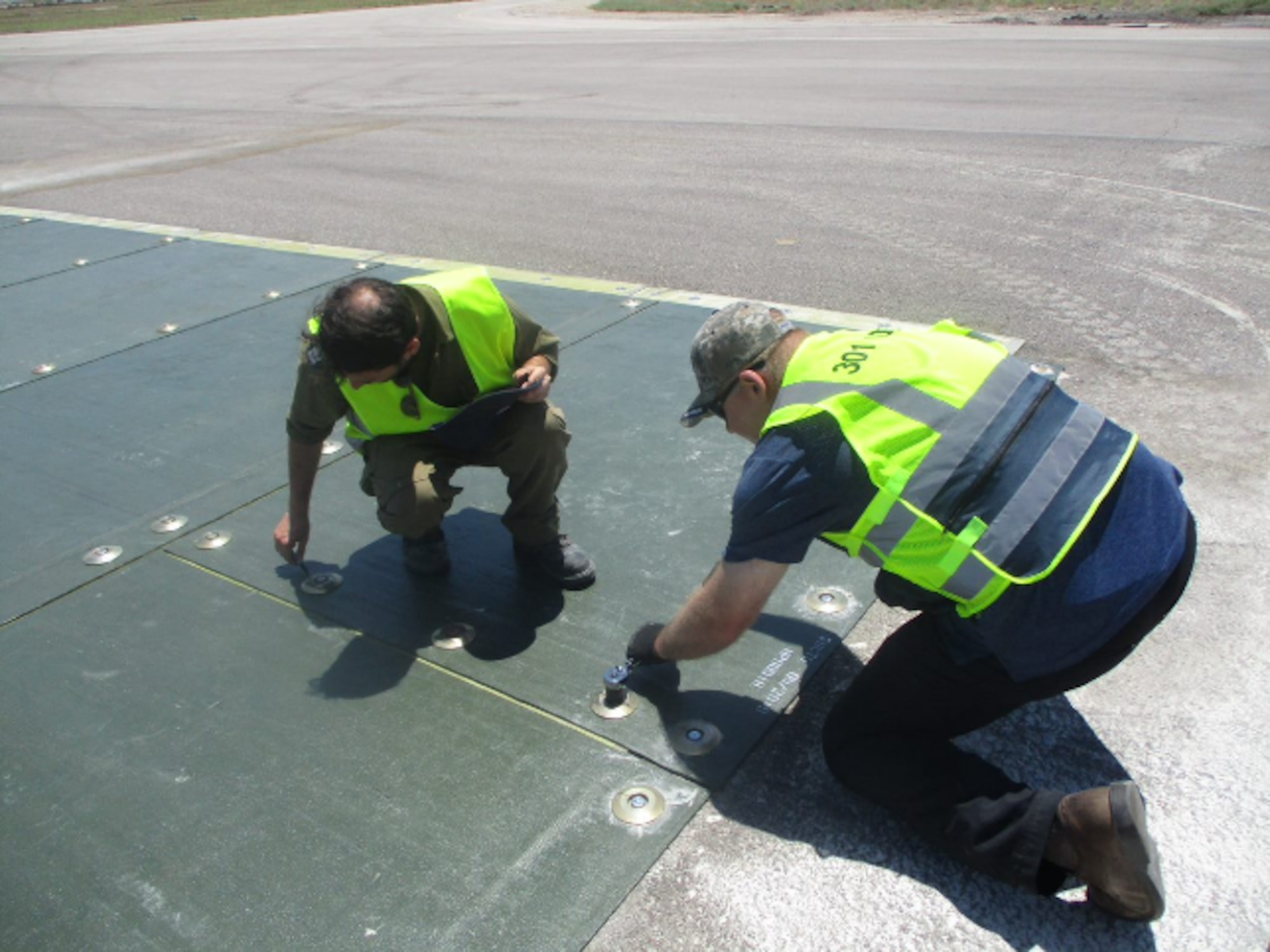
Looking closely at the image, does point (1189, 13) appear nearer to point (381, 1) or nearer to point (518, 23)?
point (518, 23)

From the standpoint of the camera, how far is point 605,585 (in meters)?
2.90

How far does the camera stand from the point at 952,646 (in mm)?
2023

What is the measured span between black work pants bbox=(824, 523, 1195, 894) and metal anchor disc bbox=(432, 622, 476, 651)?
964mm

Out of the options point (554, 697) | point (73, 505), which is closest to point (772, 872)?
point (554, 697)

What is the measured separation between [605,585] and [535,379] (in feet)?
1.89

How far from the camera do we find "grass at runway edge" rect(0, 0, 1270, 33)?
18109 mm

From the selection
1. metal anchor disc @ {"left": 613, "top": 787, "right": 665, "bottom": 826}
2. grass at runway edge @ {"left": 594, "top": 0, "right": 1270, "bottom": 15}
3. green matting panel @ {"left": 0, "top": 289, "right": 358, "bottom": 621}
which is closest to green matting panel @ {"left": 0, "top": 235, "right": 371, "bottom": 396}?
green matting panel @ {"left": 0, "top": 289, "right": 358, "bottom": 621}

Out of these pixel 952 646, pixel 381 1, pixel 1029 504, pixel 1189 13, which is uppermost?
pixel 1029 504

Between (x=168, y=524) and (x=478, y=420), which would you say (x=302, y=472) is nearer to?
(x=478, y=420)

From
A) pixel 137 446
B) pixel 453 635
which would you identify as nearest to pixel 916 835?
pixel 453 635

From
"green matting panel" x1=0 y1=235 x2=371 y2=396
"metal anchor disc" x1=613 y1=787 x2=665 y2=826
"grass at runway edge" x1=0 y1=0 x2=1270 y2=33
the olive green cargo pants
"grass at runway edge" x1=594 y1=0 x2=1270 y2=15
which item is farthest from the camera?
"grass at runway edge" x1=0 y1=0 x2=1270 y2=33

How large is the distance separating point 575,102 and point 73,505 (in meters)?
10.4

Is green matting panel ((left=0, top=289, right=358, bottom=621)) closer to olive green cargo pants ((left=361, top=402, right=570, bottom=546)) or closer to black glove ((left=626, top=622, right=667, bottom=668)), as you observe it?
olive green cargo pants ((left=361, top=402, right=570, bottom=546))

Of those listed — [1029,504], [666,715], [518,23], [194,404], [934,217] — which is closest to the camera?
[1029,504]
